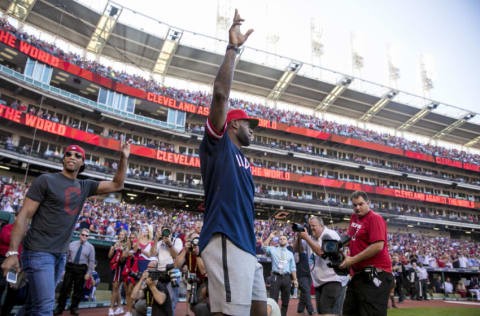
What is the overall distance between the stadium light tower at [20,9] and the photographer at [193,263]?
38228 millimetres

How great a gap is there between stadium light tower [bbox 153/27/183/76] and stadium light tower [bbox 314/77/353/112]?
2342 centimetres

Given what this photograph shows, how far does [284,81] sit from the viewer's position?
1821 inches

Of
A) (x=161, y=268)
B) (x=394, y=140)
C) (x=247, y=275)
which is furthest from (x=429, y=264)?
(x=394, y=140)

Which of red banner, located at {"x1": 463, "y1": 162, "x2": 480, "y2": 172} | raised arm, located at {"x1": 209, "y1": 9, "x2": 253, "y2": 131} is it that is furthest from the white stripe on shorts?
red banner, located at {"x1": 463, "y1": 162, "x2": 480, "y2": 172}

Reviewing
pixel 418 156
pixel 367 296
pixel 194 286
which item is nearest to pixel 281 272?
pixel 194 286

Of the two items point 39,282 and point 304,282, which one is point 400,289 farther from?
point 39,282

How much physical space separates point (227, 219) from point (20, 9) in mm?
42560

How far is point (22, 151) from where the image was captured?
25906mm

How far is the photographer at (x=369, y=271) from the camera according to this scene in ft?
12.0

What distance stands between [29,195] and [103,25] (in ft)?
129

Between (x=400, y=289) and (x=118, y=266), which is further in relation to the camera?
(x=400, y=289)

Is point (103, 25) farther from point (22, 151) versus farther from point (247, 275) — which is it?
point (247, 275)

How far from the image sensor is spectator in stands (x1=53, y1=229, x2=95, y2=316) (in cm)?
772

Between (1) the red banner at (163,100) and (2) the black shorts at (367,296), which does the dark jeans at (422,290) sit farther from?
(1) the red banner at (163,100)
